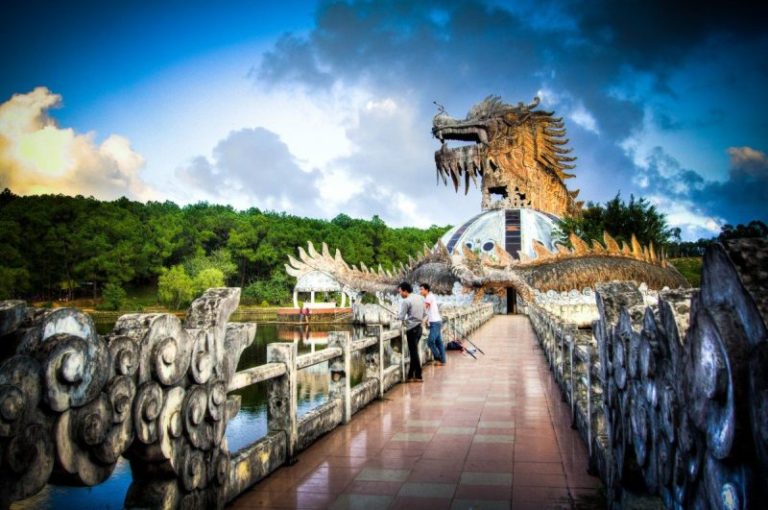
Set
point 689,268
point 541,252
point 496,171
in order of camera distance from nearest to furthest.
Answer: point 541,252
point 689,268
point 496,171

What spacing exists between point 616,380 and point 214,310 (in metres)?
2.62

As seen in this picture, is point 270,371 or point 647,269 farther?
point 647,269

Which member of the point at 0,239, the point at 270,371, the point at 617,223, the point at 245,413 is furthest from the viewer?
the point at 0,239

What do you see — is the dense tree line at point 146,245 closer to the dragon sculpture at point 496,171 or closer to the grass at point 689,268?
the dragon sculpture at point 496,171

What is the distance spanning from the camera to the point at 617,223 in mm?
31312

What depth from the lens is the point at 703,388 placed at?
1.75 m

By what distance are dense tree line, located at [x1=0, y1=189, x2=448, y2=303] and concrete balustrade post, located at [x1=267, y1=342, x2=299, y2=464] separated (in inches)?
1522

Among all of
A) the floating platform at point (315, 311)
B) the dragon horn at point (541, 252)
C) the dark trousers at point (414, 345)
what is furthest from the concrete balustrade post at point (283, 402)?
the floating platform at point (315, 311)

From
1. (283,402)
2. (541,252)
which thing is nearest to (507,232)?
(541,252)

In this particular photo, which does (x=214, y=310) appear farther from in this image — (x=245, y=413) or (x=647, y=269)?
(x=647, y=269)

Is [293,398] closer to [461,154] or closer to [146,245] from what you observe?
[461,154]

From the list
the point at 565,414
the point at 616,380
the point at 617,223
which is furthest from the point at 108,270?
the point at 616,380

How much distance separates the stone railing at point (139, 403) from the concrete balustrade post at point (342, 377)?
1.40 metres

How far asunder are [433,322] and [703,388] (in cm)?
915
